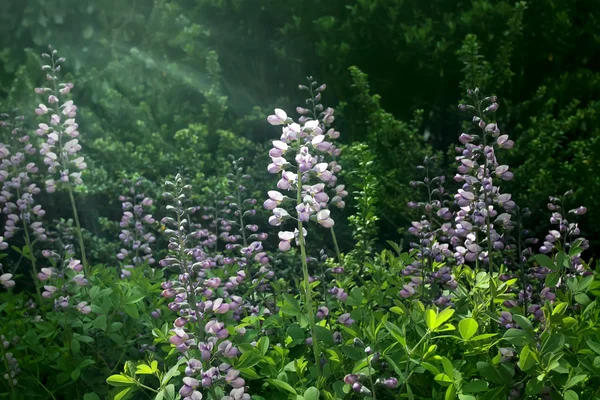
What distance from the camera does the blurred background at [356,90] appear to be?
17.5 ft

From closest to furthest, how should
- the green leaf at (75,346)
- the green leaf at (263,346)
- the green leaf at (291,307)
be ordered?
the green leaf at (263,346) → the green leaf at (291,307) → the green leaf at (75,346)

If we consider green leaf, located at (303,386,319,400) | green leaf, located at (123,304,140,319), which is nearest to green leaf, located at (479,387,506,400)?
green leaf, located at (303,386,319,400)

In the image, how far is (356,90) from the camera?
18.6 feet

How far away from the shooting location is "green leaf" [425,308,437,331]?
223 cm

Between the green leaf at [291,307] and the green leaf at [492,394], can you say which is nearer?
the green leaf at [492,394]

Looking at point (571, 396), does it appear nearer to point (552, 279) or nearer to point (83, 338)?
point (552, 279)

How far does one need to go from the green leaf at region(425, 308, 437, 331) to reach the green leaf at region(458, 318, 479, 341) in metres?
0.09

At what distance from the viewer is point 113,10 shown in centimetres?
774

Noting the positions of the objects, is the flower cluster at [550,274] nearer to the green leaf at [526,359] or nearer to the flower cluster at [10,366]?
the green leaf at [526,359]

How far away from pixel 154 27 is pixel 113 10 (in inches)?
27.6

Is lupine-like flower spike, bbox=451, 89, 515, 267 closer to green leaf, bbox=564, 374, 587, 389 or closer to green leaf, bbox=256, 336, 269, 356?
green leaf, bbox=564, 374, 587, 389

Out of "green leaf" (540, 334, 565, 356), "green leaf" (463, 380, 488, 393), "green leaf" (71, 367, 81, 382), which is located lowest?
"green leaf" (71, 367, 81, 382)

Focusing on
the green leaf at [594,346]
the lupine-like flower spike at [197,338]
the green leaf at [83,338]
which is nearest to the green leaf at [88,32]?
the green leaf at [83,338]

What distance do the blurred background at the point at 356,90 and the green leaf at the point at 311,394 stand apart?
2882mm
